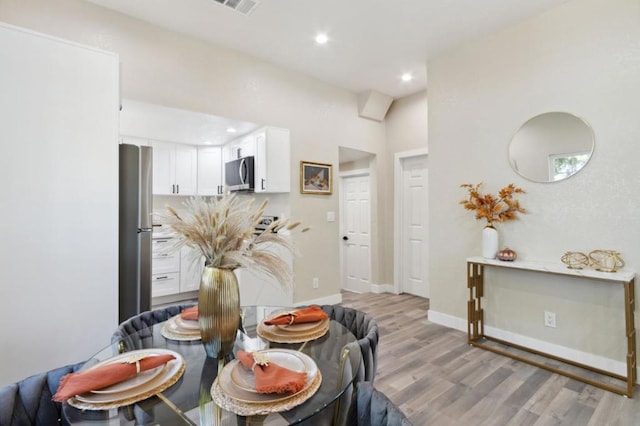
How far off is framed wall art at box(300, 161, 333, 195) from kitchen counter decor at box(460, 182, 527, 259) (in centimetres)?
179

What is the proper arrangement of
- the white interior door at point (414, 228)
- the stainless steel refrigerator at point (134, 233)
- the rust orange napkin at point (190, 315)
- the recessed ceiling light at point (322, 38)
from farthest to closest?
the white interior door at point (414, 228) < the recessed ceiling light at point (322, 38) < the stainless steel refrigerator at point (134, 233) < the rust orange napkin at point (190, 315)

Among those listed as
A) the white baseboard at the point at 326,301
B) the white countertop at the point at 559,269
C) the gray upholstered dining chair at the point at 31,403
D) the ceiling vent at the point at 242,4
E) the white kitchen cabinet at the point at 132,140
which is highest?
the ceiling vent at the point at 242,4

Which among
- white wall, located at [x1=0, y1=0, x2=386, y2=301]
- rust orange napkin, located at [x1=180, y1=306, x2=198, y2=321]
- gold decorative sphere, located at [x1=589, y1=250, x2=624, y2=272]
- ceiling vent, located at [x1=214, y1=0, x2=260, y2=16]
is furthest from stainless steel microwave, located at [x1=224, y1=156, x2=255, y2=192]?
gold decorative sphere, located at [x1=589, y1=250, x2=624, y2=272]

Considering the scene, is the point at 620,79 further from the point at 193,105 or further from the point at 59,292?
the point at 59,292

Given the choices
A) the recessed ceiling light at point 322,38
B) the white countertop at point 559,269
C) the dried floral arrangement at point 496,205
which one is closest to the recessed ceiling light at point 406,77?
the recessed ceiling light at point 322,38

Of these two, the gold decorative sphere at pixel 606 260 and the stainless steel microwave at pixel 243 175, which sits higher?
the stainless steel microwave at pixel 243 175

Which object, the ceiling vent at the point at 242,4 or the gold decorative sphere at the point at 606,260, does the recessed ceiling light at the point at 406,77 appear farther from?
the gold decorative sphere at the point at 606,260

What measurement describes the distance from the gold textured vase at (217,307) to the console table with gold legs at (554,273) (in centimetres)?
251

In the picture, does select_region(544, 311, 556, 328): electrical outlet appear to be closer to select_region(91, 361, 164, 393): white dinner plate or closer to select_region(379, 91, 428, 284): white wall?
select_region(379, 91, 428, 284): white wall

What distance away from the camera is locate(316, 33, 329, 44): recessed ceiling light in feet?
10.1

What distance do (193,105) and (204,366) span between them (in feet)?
8.97

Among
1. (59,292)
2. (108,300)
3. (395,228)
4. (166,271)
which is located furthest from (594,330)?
(166,271)

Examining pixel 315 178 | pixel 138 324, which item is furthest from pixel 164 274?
pixel 138 324

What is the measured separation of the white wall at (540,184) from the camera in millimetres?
2367
